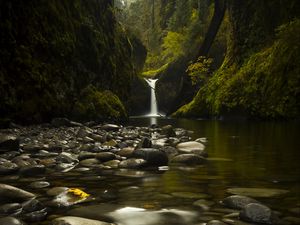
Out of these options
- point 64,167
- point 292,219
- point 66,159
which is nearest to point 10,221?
point 292,219

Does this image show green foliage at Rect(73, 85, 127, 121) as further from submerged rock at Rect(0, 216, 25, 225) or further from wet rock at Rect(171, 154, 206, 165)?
submerged rock at Rect(0, 216, 25, 225)

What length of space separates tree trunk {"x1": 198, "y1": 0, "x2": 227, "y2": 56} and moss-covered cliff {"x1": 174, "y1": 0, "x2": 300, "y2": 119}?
4462 mm

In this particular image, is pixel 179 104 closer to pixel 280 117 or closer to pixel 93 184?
pixel 280 117

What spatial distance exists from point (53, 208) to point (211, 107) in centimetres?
2536

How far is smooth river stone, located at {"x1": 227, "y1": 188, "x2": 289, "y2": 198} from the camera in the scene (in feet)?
13.2

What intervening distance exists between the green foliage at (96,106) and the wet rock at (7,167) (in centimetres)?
1101

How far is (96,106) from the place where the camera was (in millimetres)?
18266

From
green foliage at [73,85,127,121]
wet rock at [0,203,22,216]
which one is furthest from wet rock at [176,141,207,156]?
green foliage at [73,85,127,121]

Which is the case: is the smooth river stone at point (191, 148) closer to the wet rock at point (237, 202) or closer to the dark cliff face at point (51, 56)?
the wet rock at point (237, 202)

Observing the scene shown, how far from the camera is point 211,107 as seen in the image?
92.9ft

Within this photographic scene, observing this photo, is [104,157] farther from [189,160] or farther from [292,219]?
[292,219]

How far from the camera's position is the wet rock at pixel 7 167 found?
5.30 metres

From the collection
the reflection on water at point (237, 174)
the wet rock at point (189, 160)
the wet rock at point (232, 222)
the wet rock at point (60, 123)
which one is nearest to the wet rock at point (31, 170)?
the reflection on water at point (237, 174)

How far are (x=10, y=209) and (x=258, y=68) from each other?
Answer: 72.4 feet
